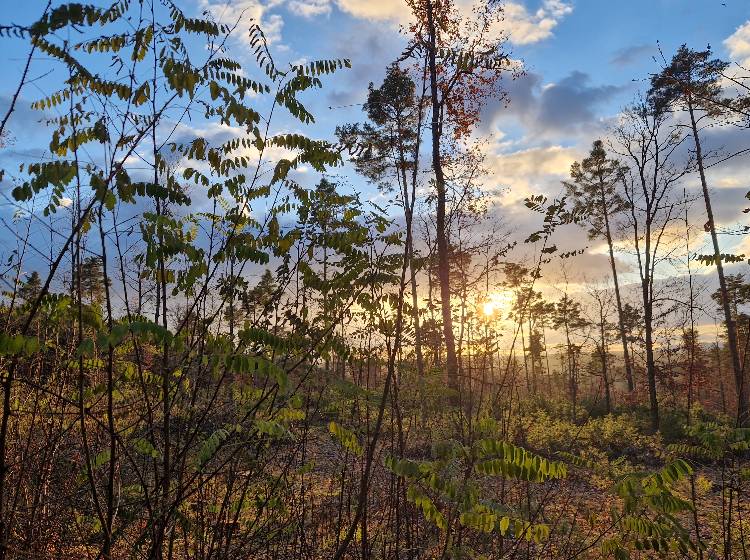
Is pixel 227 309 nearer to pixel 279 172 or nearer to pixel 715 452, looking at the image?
pixel 279 172

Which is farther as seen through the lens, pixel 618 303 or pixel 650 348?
pixel 618 303

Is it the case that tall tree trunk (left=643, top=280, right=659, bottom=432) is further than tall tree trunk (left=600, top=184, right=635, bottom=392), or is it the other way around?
tall tree trunk (left=600, top=184, right=635, bottom=392)

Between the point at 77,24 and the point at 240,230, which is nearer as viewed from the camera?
the point at 77,24

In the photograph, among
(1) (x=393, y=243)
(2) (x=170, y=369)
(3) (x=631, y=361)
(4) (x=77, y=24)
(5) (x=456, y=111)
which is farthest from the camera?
(3) (x=631, y=361)

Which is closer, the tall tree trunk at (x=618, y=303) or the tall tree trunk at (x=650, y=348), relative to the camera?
the tall tree trunk at (x=650, y=348)

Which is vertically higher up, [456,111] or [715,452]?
[456,111]

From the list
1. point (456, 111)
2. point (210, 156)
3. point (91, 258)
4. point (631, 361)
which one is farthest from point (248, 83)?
point (631, 361)

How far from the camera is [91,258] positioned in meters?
2.74

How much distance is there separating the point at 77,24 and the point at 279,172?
133 centimetres

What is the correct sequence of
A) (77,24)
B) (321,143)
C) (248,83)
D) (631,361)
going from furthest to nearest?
(631,361), (321,143), (248,83), (77,24)

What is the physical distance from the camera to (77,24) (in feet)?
7.64

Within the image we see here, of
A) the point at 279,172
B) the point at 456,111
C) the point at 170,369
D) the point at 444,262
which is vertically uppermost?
the point at 456,111

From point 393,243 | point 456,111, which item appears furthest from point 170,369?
point 456,111

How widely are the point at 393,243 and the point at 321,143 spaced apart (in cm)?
110
